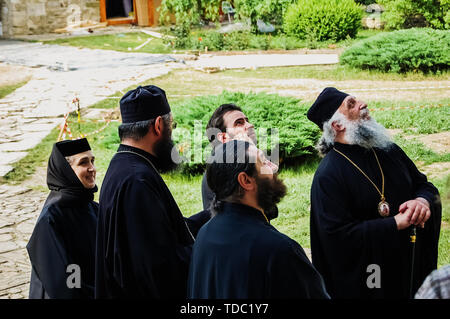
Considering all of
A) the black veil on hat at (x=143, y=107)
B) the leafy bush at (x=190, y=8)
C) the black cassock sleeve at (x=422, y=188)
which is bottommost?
the black cassock sleeve at (x=422, y=188)

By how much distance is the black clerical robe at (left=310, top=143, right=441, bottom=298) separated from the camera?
3646 millimetres

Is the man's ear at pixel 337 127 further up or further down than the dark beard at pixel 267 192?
further up

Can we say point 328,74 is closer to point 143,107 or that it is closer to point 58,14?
point 143,107

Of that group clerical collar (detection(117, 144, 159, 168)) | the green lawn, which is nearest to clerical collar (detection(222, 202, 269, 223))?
clerical collar (detection(117, 144, 159, 168))

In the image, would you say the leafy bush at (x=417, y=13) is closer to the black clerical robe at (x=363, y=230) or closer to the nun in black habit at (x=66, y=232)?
the black clerical robe at (x=363, y=230)

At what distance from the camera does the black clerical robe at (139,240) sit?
122 inches

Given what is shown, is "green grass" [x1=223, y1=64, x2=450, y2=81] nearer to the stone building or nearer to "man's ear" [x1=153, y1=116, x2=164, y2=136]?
the stone building

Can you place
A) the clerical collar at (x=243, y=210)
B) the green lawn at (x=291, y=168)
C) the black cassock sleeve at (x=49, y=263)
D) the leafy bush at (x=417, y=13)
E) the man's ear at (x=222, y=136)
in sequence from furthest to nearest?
1. the leafy bush at (x=417, y=13)
2. the green lawn at (x=291, y=168)
3. the man's ear at (x=222, y=136)
4. the black cassock sleeve at (x=49, y=263)
5. the clerical collar at (x=243, y=210)

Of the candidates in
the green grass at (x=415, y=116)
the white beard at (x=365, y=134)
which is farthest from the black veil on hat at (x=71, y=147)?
the green grass at (x=415, y=116)

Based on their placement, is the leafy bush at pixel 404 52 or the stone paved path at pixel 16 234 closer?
the stone paved path at pixel 16 234

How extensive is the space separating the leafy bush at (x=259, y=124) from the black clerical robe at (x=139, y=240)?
4768mm

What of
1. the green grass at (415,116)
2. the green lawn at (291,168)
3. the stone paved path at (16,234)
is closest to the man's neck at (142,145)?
the stone paved path at (16,234)

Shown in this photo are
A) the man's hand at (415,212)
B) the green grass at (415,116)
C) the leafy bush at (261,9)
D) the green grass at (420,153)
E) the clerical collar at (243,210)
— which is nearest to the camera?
the clerical collar at (243,210)

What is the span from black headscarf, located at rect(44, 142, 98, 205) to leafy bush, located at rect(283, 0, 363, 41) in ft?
55.0
